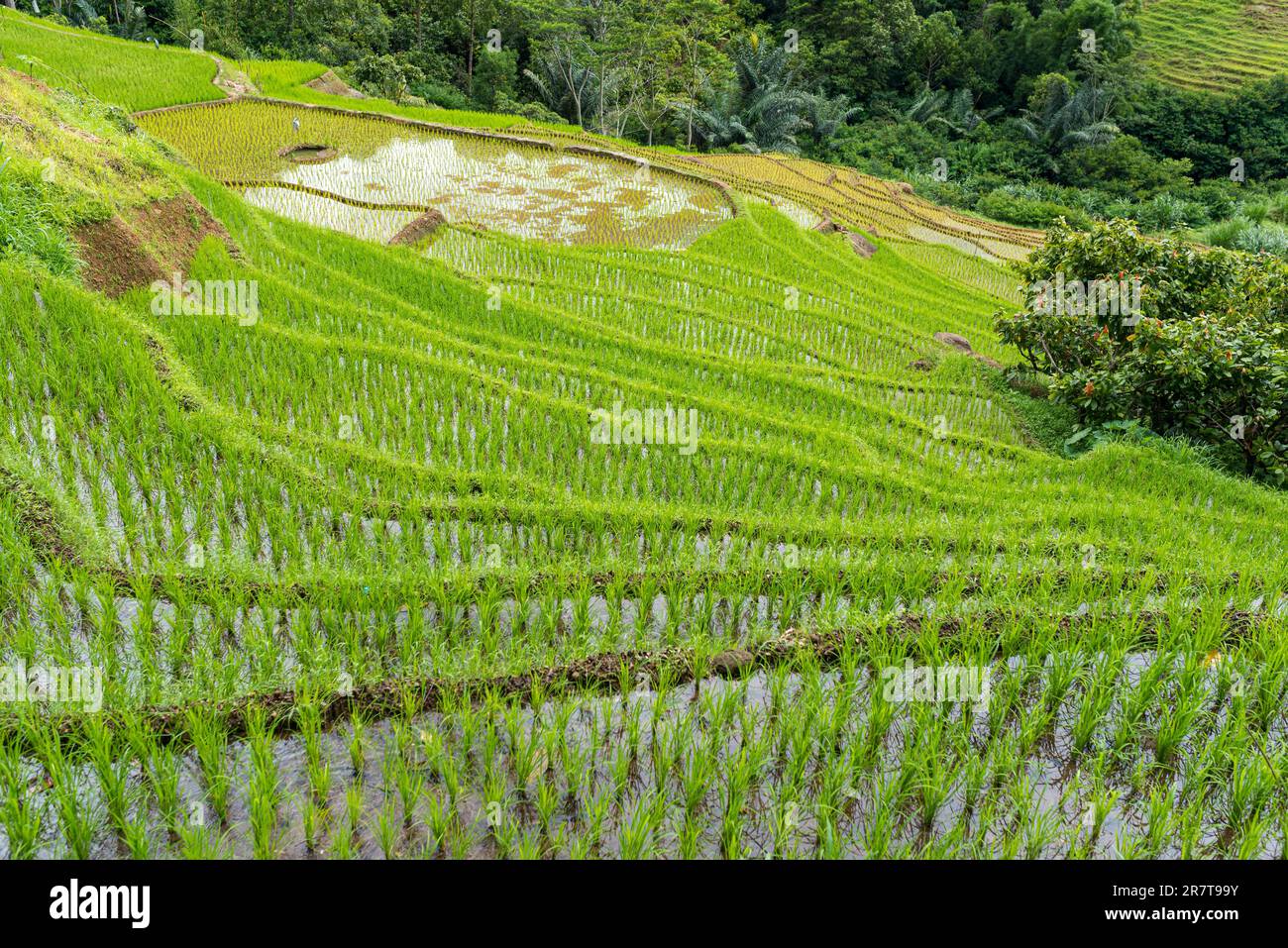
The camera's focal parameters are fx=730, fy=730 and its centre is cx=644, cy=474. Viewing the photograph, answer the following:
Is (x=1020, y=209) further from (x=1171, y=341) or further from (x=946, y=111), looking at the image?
(x=1171, y=341)

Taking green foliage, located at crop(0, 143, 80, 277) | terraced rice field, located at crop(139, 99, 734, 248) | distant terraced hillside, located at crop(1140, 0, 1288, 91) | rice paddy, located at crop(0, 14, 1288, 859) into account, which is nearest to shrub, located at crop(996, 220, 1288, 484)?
rice paddy, located at crop(0, 14, 1288, 859)

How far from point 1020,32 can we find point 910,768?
37236 millimetres

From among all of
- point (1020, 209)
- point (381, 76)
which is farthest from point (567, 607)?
point (1020, 209)

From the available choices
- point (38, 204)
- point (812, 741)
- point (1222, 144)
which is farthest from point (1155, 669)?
point (1222, 144)

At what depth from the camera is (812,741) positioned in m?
2.42

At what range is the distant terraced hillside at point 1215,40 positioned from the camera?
32.4 meters

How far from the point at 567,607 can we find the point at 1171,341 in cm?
573

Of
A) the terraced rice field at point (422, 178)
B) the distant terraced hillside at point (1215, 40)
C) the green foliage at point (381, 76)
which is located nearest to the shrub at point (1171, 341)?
the terraced rice field at point (422, 178)

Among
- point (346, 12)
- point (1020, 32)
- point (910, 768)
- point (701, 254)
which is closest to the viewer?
point (910, 768)

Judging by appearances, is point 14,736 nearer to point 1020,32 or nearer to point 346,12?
point 346,12

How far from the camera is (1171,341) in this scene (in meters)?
6.05

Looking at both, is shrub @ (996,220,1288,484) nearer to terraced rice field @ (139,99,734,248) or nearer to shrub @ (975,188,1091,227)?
terraced rice field @ (139,99,734,248)

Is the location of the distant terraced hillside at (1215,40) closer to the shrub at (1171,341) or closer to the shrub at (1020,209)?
the shrub at (1020,209)

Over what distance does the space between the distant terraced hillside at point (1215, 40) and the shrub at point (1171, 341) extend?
108 feet
